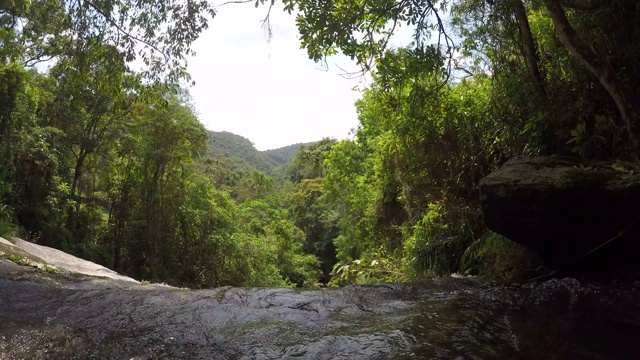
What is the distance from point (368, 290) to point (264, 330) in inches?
69.9

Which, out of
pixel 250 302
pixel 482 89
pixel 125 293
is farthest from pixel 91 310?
pixel 482 89

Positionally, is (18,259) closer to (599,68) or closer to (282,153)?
(599,68)

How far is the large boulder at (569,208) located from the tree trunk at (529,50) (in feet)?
5.13

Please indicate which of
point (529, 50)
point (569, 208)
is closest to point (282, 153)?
point (529, 50)

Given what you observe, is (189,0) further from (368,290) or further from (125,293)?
(368,290)

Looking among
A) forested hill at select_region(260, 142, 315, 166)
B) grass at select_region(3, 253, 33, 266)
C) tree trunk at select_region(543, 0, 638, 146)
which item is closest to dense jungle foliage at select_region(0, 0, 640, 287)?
tree trunk at select_region(543, 0, 638, 146)

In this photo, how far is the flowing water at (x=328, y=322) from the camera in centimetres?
324

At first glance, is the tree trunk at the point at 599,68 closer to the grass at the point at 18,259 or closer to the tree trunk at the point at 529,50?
the tree trunk at the point at 529,50

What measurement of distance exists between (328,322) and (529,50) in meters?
4.88

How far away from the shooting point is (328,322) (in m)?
4.04

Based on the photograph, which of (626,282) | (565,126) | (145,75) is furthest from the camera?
(145,75)

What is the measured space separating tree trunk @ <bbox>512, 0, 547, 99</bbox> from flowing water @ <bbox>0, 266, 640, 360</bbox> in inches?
110

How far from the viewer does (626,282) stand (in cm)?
456

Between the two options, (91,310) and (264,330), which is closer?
(264,330)
